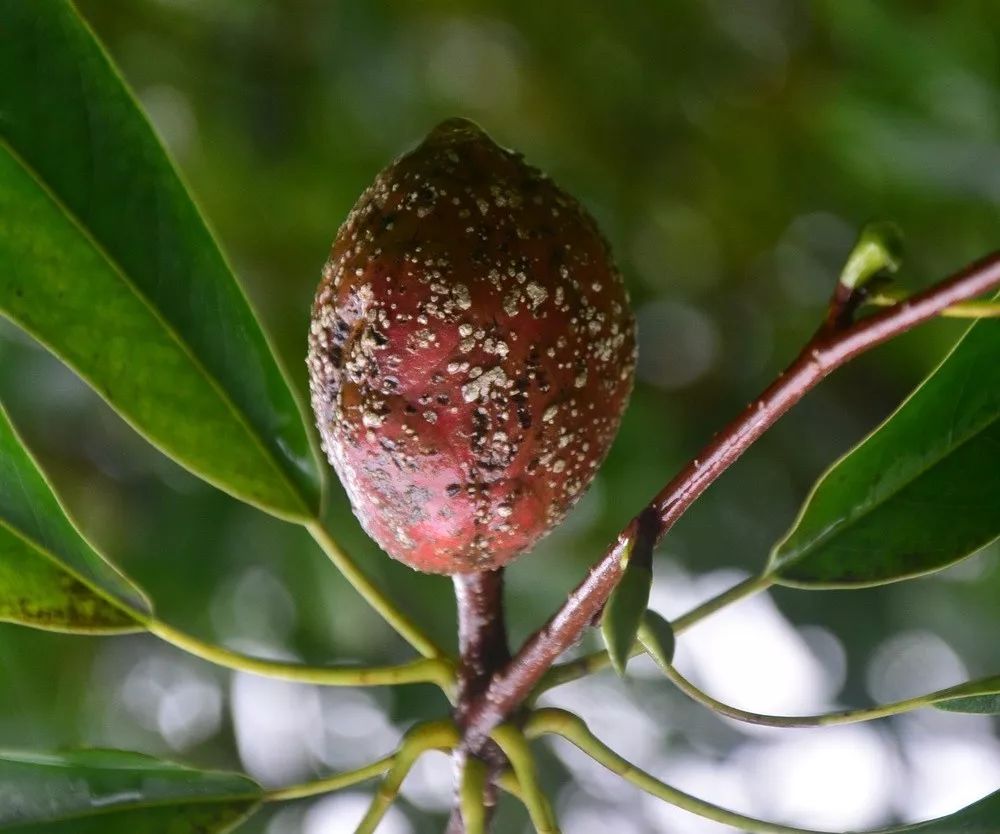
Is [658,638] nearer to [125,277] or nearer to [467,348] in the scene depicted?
[467,348]

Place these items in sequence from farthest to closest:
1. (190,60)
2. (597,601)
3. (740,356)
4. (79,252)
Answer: (740,356) < (190,60) < (79,252) < (597,601)

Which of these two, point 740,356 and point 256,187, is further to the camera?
point 740,356

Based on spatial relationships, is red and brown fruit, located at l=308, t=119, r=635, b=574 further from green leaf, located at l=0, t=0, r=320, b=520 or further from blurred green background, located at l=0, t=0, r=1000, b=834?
blurred green background, located at l=0, t=0, r=1000, b=834

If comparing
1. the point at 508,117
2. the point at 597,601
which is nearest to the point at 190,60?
the point at 508,117

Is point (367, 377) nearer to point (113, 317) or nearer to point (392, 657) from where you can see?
point (113, 317)

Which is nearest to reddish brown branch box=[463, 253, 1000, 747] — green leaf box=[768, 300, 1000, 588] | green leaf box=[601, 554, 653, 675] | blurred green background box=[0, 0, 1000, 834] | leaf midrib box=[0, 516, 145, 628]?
green leaf box=[601, 554, 653, 675]

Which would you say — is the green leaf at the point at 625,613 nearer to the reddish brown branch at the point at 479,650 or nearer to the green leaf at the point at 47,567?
the reddish brown branch at the point at 479,650

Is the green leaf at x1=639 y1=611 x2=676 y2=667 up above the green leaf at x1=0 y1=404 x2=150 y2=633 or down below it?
below
